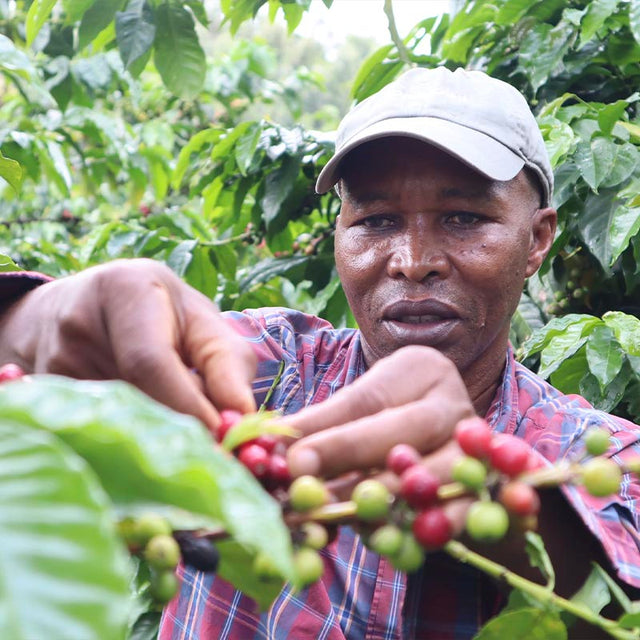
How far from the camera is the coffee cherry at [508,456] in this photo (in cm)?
69

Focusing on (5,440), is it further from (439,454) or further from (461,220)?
(461,220)

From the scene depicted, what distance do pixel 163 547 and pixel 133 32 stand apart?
2.55 meters

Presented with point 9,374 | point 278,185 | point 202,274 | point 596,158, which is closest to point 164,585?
point 9,374

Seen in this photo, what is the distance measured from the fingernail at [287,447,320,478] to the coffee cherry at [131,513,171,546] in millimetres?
119

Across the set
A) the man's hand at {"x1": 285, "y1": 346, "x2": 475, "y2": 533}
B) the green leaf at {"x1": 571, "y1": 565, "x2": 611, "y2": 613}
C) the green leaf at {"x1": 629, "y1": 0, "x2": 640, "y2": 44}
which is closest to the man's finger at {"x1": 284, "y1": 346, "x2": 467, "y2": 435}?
the man's hand at {"x1": 285, "y1": 346, "x2": 475, "y2": 533}

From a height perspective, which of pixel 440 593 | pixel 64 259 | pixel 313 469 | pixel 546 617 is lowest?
pixel 64 259

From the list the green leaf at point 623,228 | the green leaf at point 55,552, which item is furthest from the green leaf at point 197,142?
the green leaf at point 55,552

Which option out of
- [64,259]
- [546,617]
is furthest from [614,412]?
[64,259]

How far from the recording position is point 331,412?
0.80 metres

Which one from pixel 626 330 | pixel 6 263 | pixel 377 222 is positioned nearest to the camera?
pixel 6 263

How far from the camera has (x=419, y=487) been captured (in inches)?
25.8

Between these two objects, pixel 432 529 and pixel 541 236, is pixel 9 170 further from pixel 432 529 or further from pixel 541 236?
pixel 432 529

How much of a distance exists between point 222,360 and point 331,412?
117 mm

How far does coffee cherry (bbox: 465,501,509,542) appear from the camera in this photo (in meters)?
0.63
